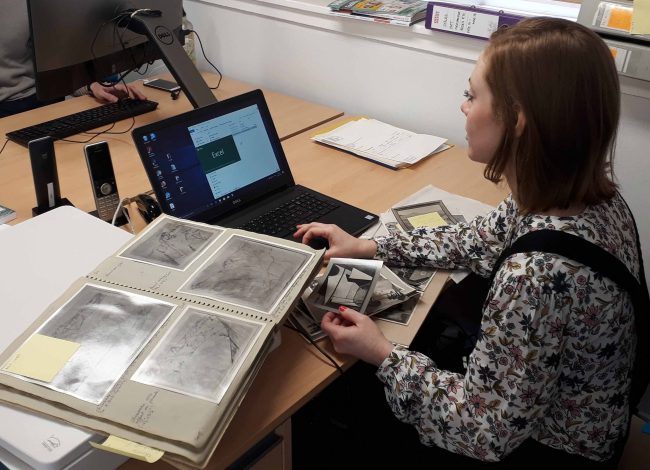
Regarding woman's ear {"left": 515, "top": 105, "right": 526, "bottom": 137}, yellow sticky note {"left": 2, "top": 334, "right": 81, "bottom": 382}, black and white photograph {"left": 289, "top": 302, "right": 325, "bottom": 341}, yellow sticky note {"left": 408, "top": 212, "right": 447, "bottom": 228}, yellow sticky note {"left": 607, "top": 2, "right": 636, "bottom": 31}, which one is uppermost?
yellow sticky note {"left": 607, "top": 2, "right": 636, "bottom": 31}

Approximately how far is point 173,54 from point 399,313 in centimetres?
109

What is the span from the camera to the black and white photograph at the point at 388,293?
1.12 meters

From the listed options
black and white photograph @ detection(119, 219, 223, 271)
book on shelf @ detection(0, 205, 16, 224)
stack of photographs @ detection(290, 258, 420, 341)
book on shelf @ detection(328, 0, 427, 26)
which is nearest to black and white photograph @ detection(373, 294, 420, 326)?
stack of photographs @ detection(290, 258, 420, 341)

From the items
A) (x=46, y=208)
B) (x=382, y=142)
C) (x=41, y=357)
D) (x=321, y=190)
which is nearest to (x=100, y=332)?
(x=41, y=357)

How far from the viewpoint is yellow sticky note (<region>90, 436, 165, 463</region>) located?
Result: 708mm

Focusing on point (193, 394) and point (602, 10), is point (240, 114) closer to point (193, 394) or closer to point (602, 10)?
point (193, 394)

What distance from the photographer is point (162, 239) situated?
1.05m

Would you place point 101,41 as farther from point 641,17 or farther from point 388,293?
point 641,17

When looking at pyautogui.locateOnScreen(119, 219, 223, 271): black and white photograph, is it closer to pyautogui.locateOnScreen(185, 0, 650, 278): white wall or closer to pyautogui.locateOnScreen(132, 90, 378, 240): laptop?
pyautogui.locateOnScreen(132, 90, 378, 240): laptop

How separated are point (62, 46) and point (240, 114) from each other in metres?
0.57

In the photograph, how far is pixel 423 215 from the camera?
58.2 inches

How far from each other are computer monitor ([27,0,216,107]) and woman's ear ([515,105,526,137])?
1074mm

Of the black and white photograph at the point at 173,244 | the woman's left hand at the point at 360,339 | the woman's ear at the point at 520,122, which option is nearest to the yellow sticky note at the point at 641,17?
the woman's ear at the point at 520,122

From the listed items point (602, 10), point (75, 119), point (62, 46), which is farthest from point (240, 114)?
point (602, 10)
